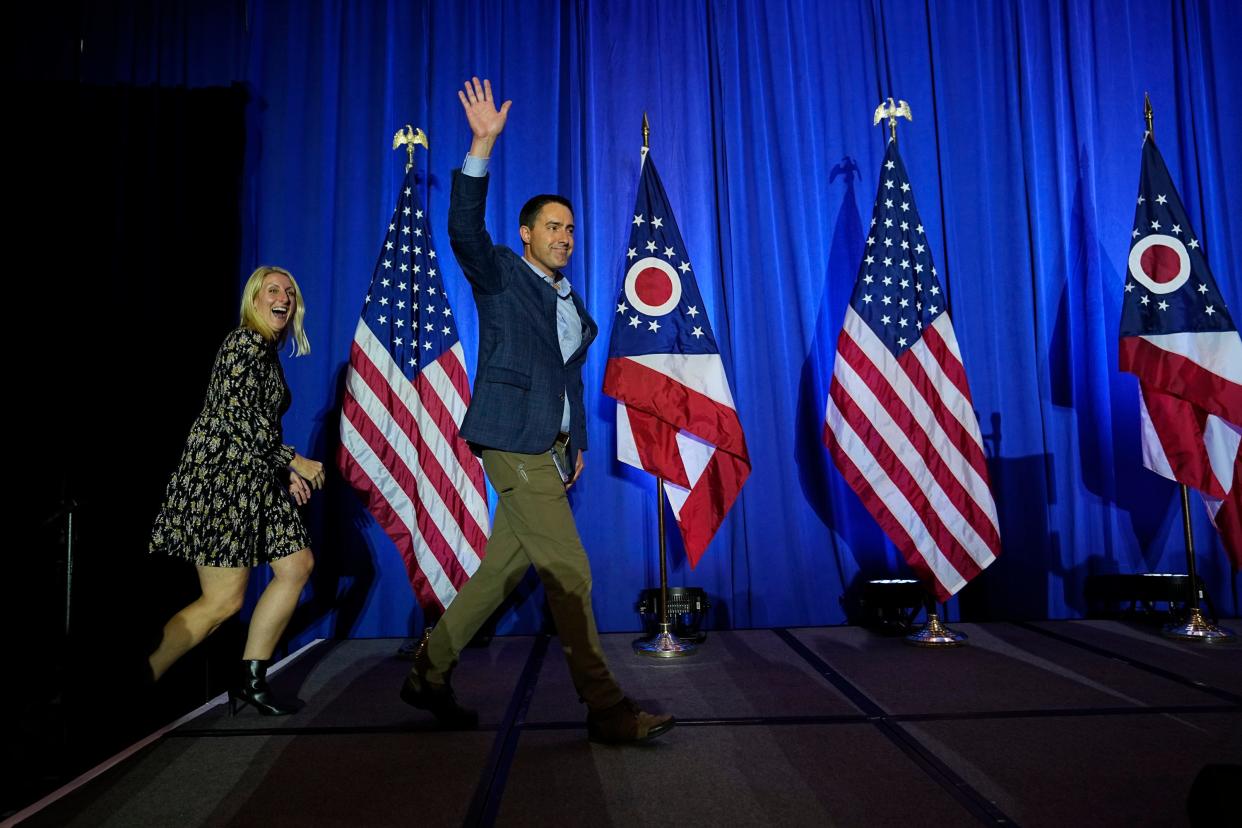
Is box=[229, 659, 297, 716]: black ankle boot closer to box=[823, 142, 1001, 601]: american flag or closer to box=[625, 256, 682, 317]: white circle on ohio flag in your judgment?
box=[625, 256, 682, 317]: white circle on ohio flag

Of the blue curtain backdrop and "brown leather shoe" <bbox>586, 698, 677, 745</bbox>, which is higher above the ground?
the blue curtain backdrop

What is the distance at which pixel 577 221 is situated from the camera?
14.5 ft

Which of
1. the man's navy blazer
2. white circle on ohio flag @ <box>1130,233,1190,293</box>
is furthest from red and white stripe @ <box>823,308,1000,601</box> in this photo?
the man's navy blazer

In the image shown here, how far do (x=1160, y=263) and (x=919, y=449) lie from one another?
1495mm

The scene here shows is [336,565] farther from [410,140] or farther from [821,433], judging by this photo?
[821,433]

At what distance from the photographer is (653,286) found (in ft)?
12.4

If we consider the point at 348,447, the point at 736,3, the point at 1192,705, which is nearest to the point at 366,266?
the point at 348,447

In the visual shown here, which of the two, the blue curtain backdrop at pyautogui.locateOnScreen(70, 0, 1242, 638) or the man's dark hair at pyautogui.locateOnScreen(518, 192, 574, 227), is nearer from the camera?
the man's dark hair at pyautogui.locateOnScreen(518, 192, 574, 227)

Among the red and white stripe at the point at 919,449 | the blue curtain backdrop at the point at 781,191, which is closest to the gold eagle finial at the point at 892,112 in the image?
the blue curtain backdrop at the point at 781,191

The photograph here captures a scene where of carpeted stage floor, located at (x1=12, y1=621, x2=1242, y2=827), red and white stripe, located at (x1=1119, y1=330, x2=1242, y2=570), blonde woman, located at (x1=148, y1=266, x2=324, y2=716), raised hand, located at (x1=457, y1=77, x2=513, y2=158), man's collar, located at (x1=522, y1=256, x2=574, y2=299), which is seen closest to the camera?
carpeted stage floor, located at (x1=12, y1=621, x2=1242, y2=827)

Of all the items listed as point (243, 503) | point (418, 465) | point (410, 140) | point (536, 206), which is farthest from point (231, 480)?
point (410, 140)

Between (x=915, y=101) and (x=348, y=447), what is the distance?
143 inches

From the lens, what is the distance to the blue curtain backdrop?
4281 mm

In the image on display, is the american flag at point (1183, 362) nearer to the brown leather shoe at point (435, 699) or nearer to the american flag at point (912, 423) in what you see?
the american flag at point (912, 423)
